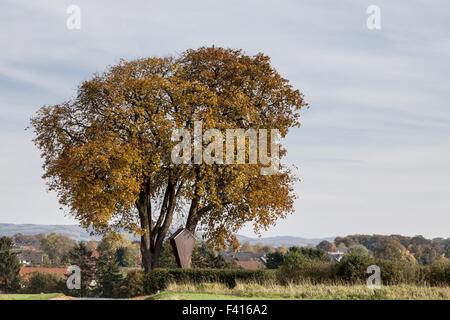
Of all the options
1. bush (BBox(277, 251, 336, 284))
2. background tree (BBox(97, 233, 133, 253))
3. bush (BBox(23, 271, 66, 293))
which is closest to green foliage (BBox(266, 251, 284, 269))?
background tree (BBox(97, 233, 133, 253))

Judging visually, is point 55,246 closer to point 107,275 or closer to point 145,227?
point 107,275

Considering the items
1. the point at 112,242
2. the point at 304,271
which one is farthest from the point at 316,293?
the point at 112,242

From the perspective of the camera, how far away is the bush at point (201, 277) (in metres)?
22.8

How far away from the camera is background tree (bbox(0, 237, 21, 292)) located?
69.2m

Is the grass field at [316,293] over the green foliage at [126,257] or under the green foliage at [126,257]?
over

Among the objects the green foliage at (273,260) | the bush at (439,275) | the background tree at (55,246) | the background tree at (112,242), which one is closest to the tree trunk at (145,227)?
the background tree at (112,242)

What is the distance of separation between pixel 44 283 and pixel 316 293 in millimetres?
59613

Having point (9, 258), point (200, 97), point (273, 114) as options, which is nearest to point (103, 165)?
point (200, 97)

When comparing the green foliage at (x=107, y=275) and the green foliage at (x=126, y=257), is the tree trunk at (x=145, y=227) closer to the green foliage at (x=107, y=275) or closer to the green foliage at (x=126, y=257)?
the green foliage at (x=107, y=275)

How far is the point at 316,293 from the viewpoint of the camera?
1781 cm

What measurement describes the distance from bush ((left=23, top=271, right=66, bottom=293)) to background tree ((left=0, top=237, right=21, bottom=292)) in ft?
5.70

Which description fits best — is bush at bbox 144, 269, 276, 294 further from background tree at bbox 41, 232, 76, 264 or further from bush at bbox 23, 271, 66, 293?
background tree at bbox 41, 232, 76, 264

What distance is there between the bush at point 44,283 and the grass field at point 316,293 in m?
54.4

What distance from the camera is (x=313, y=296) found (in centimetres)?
1759
